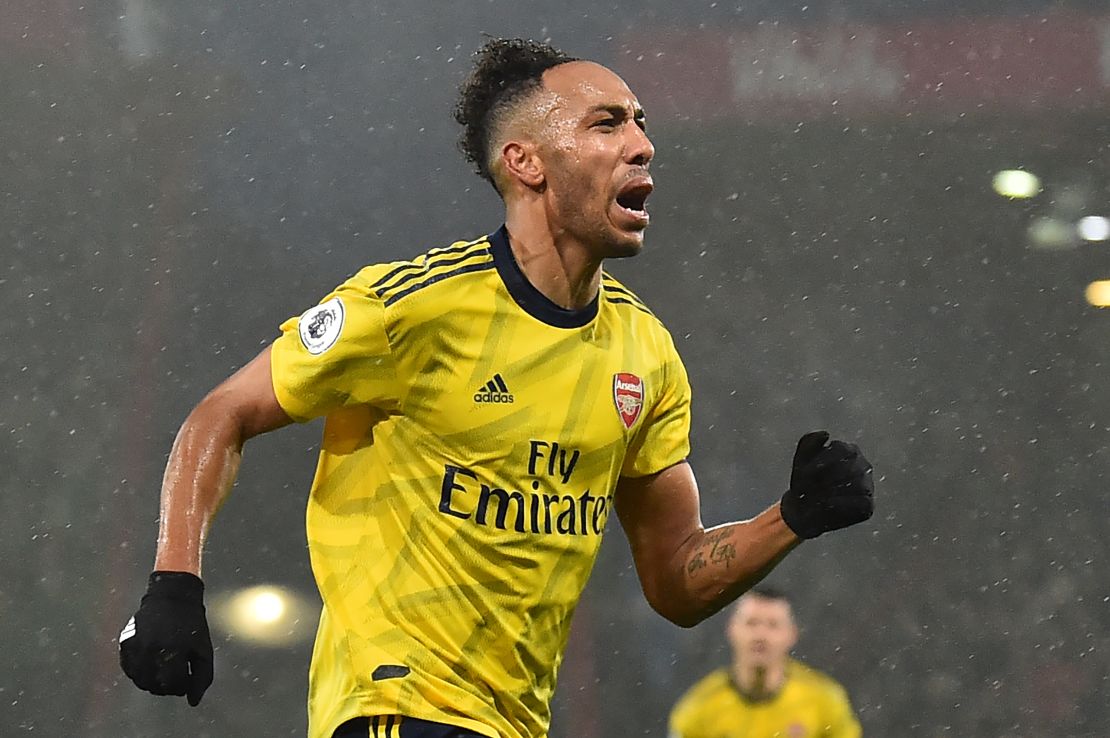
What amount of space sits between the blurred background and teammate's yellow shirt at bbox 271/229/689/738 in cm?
223

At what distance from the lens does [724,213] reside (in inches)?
160

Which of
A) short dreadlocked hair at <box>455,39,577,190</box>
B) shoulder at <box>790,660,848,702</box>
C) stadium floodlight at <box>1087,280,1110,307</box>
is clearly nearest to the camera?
short dreadlocked hair at <box>455,39,577,190</box>

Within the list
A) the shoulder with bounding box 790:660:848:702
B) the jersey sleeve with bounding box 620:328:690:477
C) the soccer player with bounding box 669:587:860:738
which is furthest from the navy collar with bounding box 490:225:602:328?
the shoulder with bounding box 790:660:848:702

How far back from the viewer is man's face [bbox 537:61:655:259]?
1.64 metres

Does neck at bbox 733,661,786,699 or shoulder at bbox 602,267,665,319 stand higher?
shoulder at bbox 602,267,665,319

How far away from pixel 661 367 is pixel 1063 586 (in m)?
2.53

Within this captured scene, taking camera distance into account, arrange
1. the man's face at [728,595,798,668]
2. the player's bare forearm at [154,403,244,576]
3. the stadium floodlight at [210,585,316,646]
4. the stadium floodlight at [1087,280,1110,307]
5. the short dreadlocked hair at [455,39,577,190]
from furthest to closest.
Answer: the stadium floodlight at [1087,280,1110,307], the stadium floodlight at [210,585,316,646], the man's face at [728,595,798,668], the short dreadlocked hair at [455,39,577,190], the player's bare forearm at [154,403,244,576]

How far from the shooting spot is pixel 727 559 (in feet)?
5.37

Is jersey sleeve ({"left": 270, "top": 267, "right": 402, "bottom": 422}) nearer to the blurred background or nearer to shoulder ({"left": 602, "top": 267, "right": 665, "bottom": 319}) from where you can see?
shoulder ({"left": 602, "top": 267, "right": 665, "bottom": 319})

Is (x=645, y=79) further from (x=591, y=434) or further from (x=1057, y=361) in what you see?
(x=591, y=434)

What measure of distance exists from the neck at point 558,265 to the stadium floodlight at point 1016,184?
8.83 feet

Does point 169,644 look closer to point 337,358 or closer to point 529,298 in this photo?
point 337,358

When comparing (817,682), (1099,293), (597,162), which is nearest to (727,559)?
(597,162)

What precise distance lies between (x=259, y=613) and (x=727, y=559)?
2265mm
